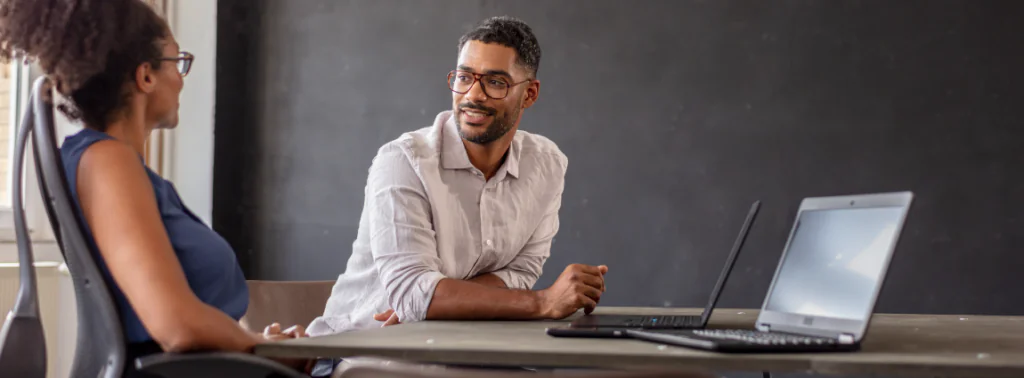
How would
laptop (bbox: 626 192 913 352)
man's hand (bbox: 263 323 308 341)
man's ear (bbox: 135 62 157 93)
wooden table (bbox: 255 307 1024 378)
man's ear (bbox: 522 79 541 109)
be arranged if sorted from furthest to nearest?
man's ear (bbox: 522 79 541 109) → man's hand (bbox: 263 323 308 341) → man's ear (bbox: 135 62 157 93) → laptop (bbox: 626 192 913 352) → wooden table (bbox: 255 307 1024 378)

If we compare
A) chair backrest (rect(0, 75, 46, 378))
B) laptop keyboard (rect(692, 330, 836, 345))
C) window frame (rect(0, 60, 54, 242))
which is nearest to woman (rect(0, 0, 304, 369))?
chair backrest (rect(0, 75, 46, 378))

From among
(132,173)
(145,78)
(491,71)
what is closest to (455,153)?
(491,71)

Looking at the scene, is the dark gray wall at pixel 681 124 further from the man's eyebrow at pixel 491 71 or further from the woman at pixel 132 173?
the woman at pixel 132 173

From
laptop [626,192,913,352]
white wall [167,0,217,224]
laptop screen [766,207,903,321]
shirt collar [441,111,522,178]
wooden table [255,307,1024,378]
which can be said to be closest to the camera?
wooden table [255,307,1024,378]

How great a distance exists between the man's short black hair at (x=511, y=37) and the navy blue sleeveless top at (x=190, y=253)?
36.7 inches

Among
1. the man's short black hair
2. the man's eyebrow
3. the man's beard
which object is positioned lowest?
the man's beard

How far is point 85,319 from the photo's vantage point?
4.68 ft

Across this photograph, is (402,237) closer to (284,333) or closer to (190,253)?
(284,333)

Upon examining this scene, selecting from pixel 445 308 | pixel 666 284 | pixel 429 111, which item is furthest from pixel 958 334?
pixel 429 111

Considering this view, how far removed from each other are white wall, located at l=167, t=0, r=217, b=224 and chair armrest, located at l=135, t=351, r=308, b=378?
238 cm

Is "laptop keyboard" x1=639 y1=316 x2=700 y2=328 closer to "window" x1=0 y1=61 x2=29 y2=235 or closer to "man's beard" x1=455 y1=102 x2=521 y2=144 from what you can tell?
"man's beard" x1=455 y1=102 x2=521 y2=144

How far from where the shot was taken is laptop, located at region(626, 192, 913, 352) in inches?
50.5

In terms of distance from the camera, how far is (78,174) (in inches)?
55.5

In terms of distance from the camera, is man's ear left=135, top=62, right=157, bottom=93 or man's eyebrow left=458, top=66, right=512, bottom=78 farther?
man's eyebrow left=458, top=66, right=512, bottom=78
